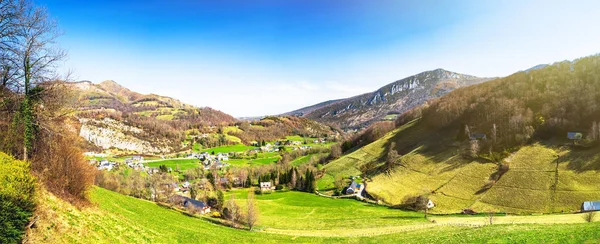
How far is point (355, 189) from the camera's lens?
270ft

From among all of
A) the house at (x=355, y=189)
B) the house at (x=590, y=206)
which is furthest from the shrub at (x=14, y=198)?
the house at (x=355, y=189)

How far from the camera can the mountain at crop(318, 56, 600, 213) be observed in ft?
184

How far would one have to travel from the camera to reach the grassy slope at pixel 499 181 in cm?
5197

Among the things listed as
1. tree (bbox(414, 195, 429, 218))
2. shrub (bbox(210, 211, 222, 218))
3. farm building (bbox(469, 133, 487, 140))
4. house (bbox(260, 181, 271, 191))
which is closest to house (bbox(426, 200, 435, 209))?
tree (bbox(414, 195, 429, 218))

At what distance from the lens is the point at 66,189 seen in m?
18.2

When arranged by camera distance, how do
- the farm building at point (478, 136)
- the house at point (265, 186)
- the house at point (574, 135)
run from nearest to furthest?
the house at point (574, 135) < the farm building at point (478, 136) < the house at point (265, 186)

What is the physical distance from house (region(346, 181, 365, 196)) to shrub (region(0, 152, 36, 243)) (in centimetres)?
7609

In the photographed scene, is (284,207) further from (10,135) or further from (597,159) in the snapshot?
(597,159)

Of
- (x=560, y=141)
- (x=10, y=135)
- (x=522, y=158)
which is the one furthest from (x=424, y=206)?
(x=10, y=135)

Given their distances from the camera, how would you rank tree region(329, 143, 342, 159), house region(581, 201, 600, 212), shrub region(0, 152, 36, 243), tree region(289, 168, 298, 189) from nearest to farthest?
shrub region(0, 152, 36, 243)
house region(581, 201, 600, 212)
tree region(289, 168, 298, 189)
tree region(329, 143, 342, 159)

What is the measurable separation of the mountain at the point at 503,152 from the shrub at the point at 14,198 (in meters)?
65.1

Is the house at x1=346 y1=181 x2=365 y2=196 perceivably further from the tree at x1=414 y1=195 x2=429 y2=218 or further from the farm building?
the farm building

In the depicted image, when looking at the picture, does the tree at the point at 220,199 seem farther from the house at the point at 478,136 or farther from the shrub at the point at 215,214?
the house at the point at 478,136

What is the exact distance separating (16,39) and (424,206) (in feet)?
213
